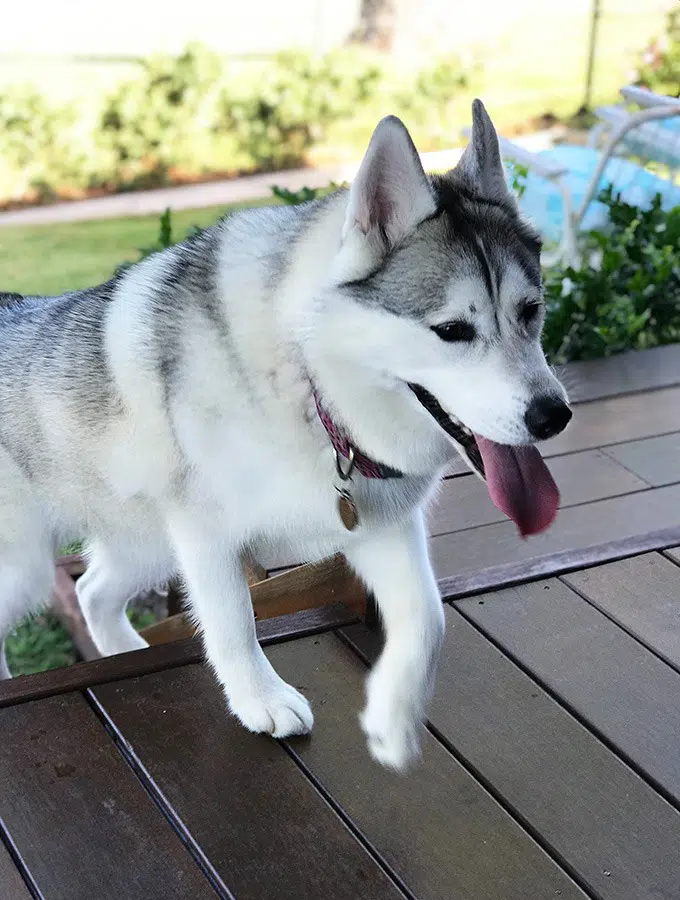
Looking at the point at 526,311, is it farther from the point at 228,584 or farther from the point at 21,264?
the point at 21,264

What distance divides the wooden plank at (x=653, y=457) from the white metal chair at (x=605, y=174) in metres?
1.37

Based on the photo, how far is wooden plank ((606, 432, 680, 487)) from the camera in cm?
293

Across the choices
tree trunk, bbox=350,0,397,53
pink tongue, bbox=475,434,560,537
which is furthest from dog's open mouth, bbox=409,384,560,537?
tree trunk, bbox=350,0,397,53

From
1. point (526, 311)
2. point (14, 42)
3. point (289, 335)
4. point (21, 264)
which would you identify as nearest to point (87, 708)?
point (289, 335)

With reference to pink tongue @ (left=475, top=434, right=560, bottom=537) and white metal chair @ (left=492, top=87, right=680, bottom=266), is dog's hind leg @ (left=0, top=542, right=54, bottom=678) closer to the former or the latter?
pink tongue @ (left=475, top=434, right=560, bottom=537)

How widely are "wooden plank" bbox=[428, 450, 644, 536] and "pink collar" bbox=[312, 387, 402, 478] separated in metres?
0.81

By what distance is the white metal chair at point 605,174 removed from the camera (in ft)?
13.9

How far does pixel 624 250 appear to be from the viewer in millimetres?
4168

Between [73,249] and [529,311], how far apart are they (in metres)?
4.95

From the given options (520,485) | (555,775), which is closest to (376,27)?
(520,485)

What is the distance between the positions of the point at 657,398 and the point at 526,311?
1.83 m

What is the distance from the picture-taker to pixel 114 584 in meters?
2.48

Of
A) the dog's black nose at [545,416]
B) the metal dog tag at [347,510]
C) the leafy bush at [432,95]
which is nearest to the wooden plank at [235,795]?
the metal dog tag at [347,510]

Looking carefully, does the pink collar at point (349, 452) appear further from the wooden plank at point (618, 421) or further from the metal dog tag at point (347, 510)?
the wooden plank at point (618, 421)
